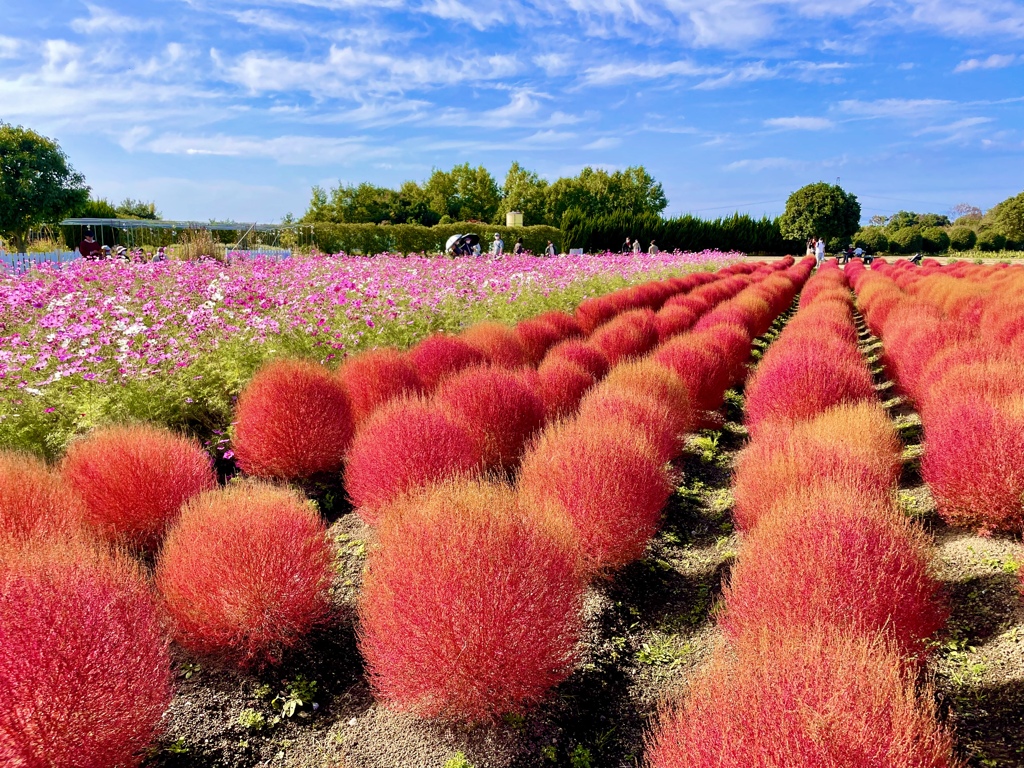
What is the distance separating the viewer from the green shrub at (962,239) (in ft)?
153

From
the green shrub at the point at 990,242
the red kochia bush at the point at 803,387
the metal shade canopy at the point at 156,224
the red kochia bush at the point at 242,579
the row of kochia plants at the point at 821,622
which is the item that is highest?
the green shrub at the point at 990,242

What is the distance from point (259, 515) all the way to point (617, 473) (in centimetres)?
174

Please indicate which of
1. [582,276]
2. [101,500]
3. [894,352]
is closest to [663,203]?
[582,276]

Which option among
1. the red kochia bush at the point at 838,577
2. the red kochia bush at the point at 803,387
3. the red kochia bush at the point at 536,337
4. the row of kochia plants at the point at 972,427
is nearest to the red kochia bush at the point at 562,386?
the red kochia bush at the point at 536,337

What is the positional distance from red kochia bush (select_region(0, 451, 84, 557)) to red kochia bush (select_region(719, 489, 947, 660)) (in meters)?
2.94

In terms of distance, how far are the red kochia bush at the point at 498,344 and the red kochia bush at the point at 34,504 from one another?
11.7ft

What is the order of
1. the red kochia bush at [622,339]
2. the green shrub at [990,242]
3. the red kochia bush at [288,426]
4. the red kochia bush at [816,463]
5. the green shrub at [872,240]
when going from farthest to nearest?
the green shrub at [872,240]
the green shrub at [990,242]
the red kochia bush at [622,339]
the red kochia bush at [288,426]
the red kochia bush at [816,463]

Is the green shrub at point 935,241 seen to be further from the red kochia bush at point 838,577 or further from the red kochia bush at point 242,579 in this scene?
the red kochia bush at point 242,579

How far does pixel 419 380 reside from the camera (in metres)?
5.58

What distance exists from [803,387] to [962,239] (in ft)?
171

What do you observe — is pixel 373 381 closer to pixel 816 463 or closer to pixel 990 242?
pixel 816 463

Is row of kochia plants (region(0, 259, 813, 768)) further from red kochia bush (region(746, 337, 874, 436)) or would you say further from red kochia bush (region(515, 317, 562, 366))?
red kochia bush (region(515, 317, 562, 366))

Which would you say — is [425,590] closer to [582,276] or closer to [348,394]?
[348,394]

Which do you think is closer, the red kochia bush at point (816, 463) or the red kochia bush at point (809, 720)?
the red kochia bush at point (809, 720)
